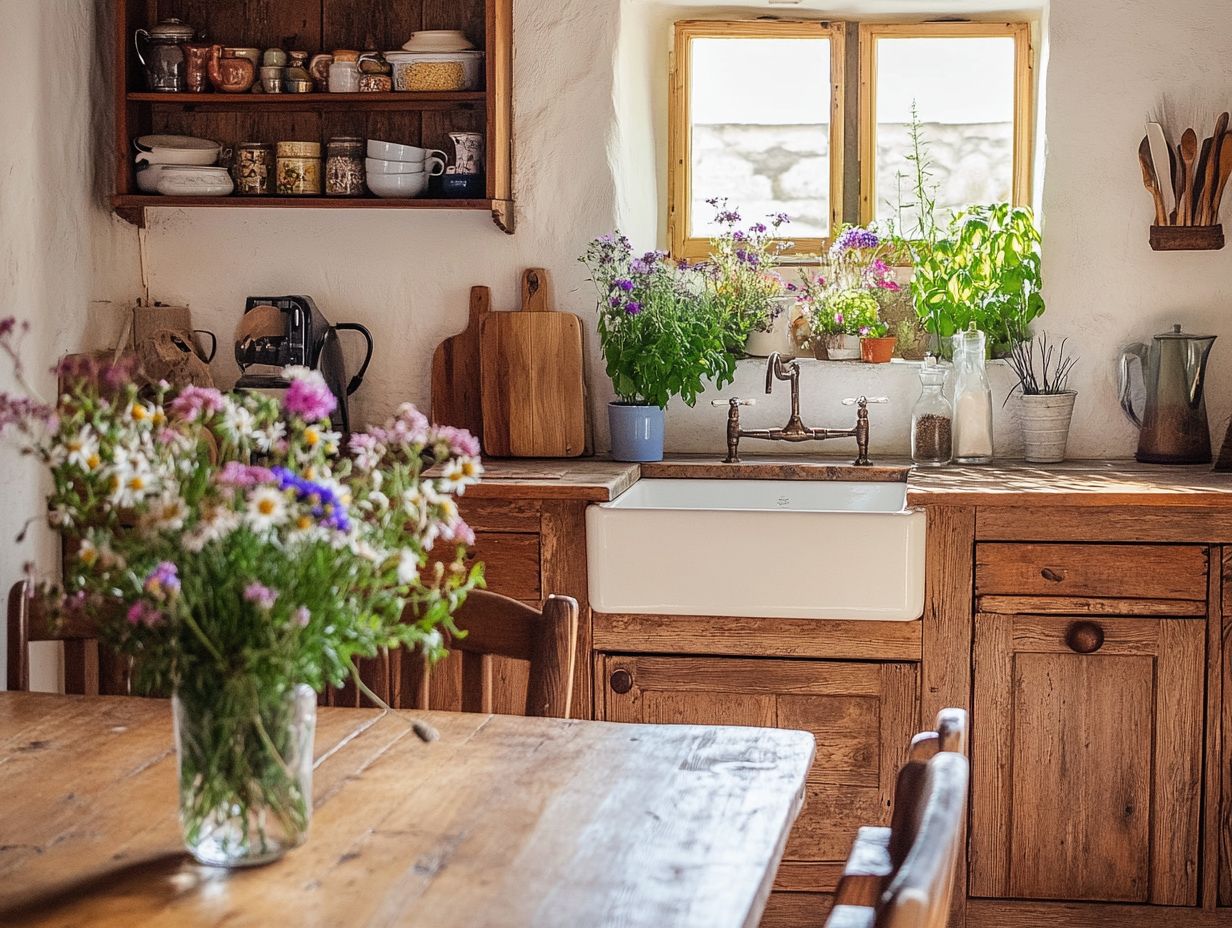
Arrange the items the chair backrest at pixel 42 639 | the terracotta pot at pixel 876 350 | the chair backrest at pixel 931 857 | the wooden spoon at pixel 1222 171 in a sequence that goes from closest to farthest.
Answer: the chair backrest at pixel 931 857, the chair backrest at pixel 42 639, the wooden spoon at pixel 1222 171, the terracotta pot at pixel 876 350

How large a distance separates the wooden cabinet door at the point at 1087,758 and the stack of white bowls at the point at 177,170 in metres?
1.96

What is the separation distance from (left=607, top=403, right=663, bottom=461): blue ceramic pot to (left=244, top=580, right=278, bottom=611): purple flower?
2114 mm

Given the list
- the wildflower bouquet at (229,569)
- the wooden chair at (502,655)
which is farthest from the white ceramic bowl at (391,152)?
the wildflower bouquet at (229,569)

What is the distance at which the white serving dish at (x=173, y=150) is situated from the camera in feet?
11.0

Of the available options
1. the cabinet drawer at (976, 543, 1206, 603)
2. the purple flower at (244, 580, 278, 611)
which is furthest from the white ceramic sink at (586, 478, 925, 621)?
the purple flower at (244, 580, 278, 611)

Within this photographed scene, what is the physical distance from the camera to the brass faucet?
3357 mm

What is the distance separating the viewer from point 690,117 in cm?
371

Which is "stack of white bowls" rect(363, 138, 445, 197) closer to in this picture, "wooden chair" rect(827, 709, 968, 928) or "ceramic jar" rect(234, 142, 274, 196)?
"ceramic jar" rect(234, 142, 274, 196)

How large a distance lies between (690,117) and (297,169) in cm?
99

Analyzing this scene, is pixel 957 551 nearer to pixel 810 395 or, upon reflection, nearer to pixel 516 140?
pixel 810 395

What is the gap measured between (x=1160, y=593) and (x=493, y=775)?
5.43ft

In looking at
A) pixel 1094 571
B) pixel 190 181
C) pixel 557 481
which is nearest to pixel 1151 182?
pixel 1094 571

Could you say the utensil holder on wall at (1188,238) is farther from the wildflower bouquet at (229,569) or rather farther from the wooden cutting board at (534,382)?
the wildflower bouquet at (229,569)

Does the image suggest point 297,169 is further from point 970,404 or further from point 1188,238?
point 1188,238
